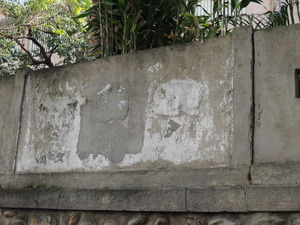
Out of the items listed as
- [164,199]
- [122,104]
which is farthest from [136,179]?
[122,104]

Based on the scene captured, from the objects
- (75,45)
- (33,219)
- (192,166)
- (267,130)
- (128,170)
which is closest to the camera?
(267,130)

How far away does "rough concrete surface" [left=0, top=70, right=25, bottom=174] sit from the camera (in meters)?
5.37

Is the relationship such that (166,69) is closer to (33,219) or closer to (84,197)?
(84,197)

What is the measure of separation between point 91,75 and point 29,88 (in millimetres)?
772

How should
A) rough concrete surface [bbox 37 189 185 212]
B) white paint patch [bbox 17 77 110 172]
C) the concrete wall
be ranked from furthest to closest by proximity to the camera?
white paint patch [bbox 17 77 110 172] → rough concrete surface [bbox 37 189 185 212] → the concrete wall

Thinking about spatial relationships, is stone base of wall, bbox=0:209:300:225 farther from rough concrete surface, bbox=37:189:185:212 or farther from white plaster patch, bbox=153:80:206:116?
white plaster patch, bbox=153:80:206:116

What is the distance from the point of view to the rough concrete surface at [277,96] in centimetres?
383

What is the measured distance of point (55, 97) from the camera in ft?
17.0

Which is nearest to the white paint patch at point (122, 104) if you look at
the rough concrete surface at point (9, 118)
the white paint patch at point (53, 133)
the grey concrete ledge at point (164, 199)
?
the white paint patch at point (53, 133)

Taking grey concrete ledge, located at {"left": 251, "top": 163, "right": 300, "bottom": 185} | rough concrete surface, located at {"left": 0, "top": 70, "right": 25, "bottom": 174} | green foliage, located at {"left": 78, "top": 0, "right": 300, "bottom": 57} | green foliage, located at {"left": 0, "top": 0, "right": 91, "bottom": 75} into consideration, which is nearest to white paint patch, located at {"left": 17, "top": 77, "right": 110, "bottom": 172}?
rough concrete surface, located at {"left": 0, "top": 70, "right": 25, "bottom": 174}

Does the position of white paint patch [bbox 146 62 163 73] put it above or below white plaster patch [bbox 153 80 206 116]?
above

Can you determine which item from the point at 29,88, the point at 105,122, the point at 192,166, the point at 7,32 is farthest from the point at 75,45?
the point at 192,166

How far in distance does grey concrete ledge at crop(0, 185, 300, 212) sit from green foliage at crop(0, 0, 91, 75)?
675cm

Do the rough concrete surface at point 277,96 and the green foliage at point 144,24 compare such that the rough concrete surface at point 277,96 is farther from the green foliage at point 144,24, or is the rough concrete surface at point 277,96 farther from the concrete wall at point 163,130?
the green foliage at point 144,24
